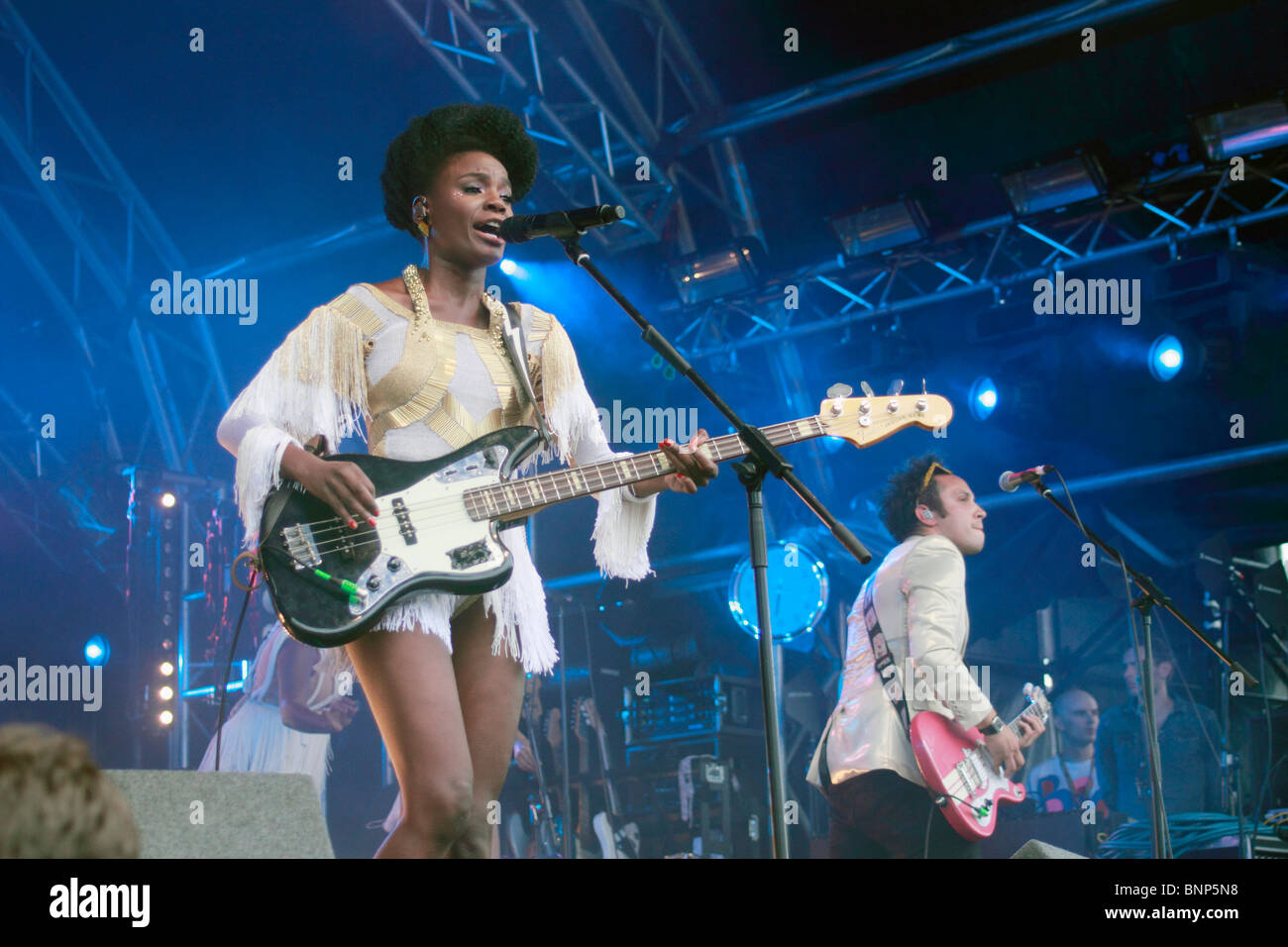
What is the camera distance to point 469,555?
266 cm

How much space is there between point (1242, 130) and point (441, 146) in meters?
5.49

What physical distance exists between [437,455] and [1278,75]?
7109mm

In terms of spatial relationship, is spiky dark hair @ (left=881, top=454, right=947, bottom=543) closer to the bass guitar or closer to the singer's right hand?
the singer's right hand

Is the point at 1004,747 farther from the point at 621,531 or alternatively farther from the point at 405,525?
the point at 405,525

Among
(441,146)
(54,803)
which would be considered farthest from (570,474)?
(54,803)

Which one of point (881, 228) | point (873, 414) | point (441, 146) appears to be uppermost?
point (881, 228)

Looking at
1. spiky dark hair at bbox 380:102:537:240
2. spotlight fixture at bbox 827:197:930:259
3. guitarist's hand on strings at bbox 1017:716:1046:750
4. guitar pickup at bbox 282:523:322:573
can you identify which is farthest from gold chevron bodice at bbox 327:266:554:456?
spotlight fixture at bbox 827:197:930:259

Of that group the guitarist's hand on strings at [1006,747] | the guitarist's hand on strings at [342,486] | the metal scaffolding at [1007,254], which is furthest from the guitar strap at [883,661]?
the metal scaffolding at [1007,254]

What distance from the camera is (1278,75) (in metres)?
7.59

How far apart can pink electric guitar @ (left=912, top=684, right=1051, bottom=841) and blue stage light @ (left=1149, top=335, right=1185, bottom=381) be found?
433 cm

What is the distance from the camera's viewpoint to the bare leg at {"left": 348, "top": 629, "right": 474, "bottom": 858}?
2441 millimetres

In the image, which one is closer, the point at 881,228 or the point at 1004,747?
the point at 1004,747

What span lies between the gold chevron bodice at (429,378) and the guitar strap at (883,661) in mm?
1985

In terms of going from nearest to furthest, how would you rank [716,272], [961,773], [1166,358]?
[961,773] → [1166,358] → [716,272]
